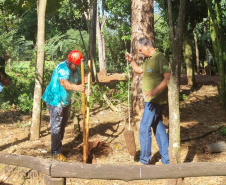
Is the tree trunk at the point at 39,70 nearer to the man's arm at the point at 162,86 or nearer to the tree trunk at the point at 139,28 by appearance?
the tree trunk at the point at 139,28

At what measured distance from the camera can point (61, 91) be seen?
5.10m

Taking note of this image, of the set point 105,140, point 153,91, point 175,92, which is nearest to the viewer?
point 175,92

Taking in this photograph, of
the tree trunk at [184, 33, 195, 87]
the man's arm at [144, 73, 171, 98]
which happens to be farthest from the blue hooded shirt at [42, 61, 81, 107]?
the tree trunk at [184, 33, 195, 87]

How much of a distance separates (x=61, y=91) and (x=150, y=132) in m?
1.63

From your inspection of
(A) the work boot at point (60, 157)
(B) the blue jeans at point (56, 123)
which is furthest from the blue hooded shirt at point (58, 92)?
(A) the work boot at point (60, 157)

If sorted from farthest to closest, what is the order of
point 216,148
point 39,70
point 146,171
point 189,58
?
point 189,58, point 39,70, point 216,148, point 146,171

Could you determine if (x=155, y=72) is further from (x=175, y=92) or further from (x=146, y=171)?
(x=146, y=171)

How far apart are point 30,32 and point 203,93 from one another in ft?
63.9

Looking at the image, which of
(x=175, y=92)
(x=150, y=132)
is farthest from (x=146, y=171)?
(x=150, y=132)

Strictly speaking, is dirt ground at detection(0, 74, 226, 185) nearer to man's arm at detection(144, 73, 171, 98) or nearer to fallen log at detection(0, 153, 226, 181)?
man's arm at detection(144, 73, 171, 98)

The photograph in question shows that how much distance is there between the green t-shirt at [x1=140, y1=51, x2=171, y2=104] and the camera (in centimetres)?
437

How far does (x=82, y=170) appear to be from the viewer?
3.08 m

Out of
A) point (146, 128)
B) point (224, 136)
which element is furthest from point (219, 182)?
point (224, 136)

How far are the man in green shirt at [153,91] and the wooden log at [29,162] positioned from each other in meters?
1.88
